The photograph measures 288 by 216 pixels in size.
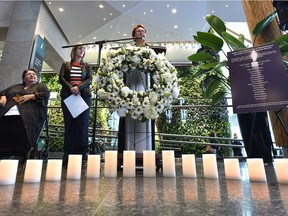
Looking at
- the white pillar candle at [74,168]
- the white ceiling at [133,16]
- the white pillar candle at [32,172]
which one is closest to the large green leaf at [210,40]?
the white pillar candle at [74,168]

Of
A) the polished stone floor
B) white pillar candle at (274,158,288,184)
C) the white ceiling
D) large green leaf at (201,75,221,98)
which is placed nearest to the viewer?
the polished stone floor

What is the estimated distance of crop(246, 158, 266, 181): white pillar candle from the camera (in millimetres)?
1084

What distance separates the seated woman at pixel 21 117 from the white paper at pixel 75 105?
298mm

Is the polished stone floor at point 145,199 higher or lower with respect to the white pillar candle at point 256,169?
lower

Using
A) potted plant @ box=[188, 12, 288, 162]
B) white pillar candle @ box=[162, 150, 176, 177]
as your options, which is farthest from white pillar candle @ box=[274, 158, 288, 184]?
potted plant @ box=[188, 12, 288, 162]

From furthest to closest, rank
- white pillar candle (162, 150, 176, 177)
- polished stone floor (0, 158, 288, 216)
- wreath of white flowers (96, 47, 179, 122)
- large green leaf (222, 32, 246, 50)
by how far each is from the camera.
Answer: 1. large green leaf (222, 32, 246, 50)
2. wreath of white flowers (96, 47, 179, 122)
3. white pillar candle (162, 150, 176, 177)
4. polished stone floor (0, 158, 288, 216)

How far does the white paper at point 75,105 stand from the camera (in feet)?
6.57

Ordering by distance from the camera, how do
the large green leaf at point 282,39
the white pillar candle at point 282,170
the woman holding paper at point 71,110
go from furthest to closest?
1. the woman holding paper at point 71,110
2. the large green leaf at point 282,39
3. the white pillar candle at point 282,170

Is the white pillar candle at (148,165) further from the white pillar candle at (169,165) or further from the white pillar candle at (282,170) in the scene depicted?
the white pillar candle at (282,170)

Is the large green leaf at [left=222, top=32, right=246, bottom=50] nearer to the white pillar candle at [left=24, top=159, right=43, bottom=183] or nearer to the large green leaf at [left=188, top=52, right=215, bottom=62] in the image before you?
the large green leaf at [left=188, top=52, right=215, bottom=62]

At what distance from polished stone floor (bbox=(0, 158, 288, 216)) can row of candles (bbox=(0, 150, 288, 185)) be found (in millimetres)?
75

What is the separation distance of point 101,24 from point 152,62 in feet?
15.3

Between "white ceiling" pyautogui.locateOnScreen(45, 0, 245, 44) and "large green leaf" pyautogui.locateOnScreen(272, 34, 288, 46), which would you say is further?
"white ceiling" pyautogui.locateOnScreen(45, 0, 245, 44)

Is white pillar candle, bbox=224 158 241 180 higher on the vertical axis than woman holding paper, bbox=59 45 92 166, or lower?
lower
